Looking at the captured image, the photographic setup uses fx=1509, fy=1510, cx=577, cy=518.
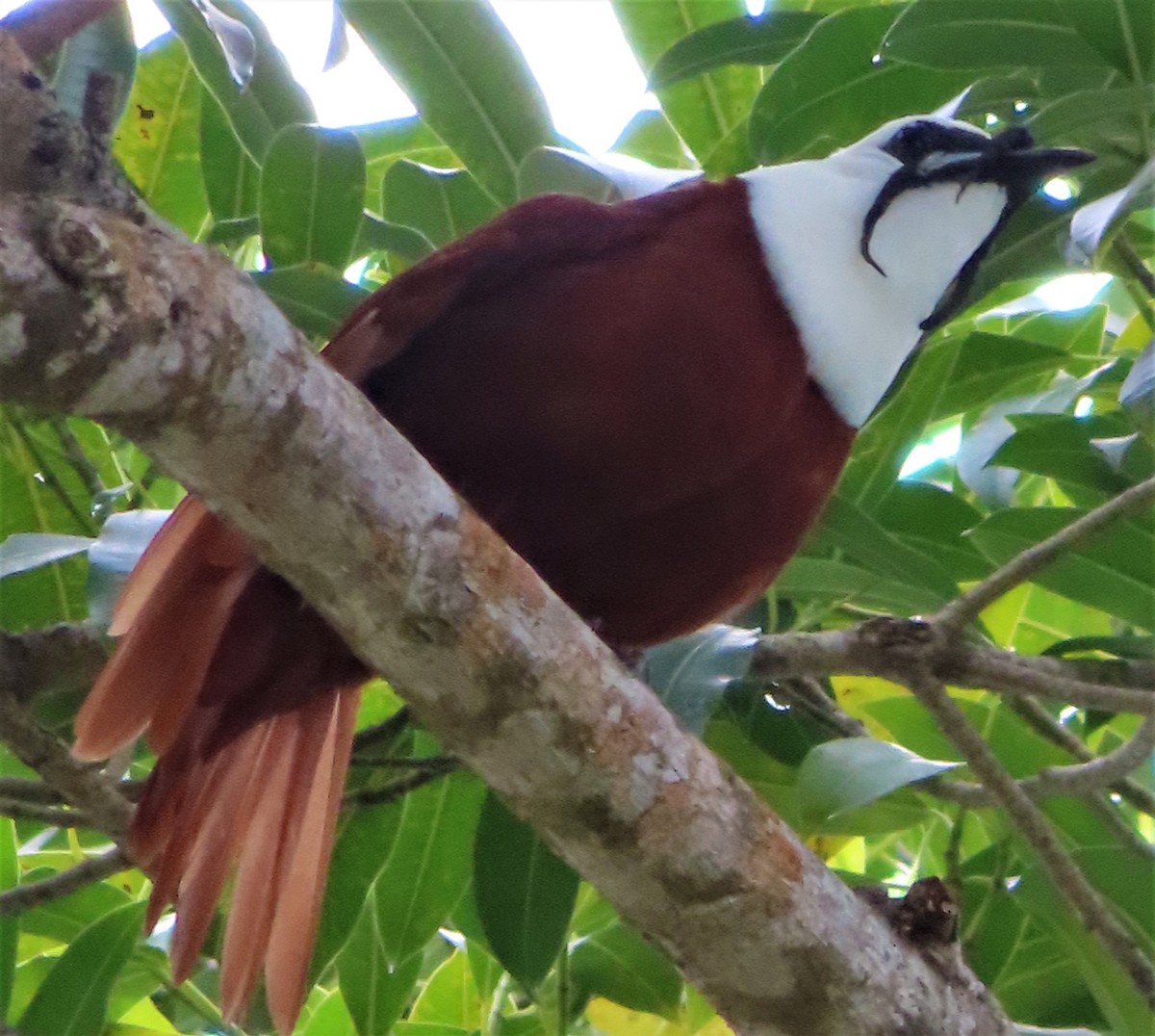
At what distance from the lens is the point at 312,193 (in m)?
1.37

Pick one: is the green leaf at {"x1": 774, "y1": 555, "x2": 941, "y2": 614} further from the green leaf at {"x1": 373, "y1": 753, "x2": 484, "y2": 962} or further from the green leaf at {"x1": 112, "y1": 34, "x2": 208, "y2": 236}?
the green leaf at {"x1": 112, "y1": 34, "x2": 208, "y2": 236}

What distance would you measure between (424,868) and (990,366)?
0.78m

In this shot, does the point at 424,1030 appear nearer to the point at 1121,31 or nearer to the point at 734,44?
the point at 734,44

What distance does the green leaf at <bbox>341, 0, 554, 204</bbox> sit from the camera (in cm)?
146

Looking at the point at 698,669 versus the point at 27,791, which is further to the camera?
the point at 27,791

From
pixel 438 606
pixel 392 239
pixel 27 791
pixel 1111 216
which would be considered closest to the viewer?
pixel 438 606

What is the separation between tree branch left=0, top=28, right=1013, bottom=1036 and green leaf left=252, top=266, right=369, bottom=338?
529 millimetres

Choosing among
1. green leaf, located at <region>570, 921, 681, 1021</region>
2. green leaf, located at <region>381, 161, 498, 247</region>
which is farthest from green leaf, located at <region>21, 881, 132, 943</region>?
green leaf, located at <region>381, 161, 498, 247</region>

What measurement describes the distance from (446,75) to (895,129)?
1.43 ft

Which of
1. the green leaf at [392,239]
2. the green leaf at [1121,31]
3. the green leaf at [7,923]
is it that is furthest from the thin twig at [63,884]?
the green leaf at [1121,31]

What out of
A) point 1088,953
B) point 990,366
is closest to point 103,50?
point 990,366

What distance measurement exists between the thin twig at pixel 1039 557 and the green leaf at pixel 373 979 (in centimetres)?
61

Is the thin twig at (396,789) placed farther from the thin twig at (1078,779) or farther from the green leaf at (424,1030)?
the thin twig at (1078,779)

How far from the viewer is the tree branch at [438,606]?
70 cm
